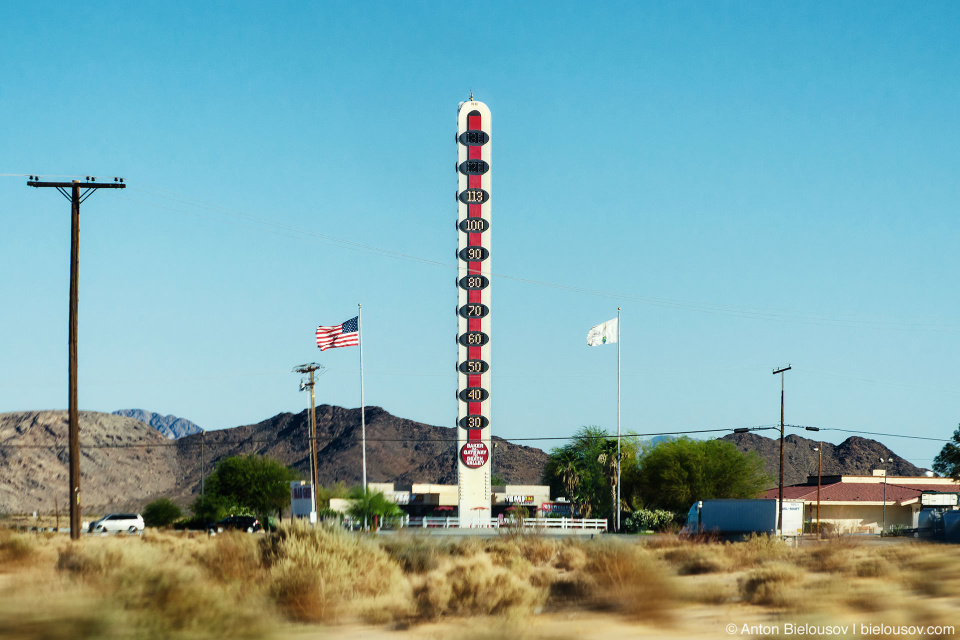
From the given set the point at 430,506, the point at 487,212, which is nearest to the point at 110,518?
the point at 487,212

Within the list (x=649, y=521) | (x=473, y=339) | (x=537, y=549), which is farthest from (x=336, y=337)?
(x=537, y=549)

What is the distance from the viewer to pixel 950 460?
76.6 metres

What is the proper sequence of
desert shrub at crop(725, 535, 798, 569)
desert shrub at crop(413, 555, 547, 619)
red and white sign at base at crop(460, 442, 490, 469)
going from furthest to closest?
1. red and white sign at base at crop(460, 442, 490, 469)
2. desert shrub at crop(725, 535, 798, 569)
3. desert shrub at crop(413, 555, 547, 619)

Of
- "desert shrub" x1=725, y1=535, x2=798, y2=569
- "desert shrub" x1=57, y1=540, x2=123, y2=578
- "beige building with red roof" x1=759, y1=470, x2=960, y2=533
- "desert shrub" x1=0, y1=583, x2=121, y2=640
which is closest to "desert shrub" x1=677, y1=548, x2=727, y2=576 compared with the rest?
"desert shrub" x1=725, y1=535, x2=798, y2=569

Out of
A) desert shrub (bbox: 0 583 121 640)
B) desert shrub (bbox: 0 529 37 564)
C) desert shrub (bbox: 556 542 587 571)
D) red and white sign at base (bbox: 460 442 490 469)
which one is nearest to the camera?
desert shrub (bbox: 0 583 121 640)

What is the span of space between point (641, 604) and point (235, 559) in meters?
8.83

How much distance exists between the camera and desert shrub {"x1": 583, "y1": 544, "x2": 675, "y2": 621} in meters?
16.0

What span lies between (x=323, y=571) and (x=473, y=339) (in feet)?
188

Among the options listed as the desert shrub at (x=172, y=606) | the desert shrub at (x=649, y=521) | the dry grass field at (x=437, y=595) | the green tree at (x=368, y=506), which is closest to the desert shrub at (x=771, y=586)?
the dry grass field at (x=437, y=595)

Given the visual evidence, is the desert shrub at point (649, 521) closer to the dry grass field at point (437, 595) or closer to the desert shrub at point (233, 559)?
the dry grass field at point (437, 595)

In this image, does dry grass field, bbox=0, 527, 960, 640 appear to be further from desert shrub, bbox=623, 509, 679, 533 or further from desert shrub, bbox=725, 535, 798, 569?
desert shrub, bbox=623, 509, 679, 533

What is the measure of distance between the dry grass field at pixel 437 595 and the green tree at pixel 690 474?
55585 millimetres

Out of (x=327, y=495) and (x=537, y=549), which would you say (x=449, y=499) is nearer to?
(x=327, y=495)

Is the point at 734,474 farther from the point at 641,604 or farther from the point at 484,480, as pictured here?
the point at 641,604
